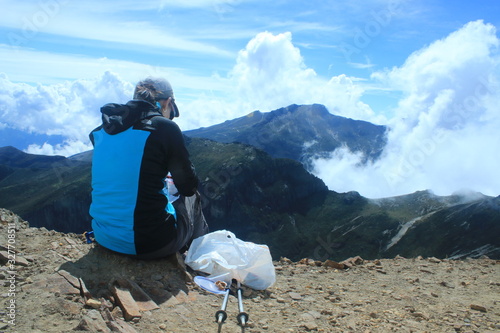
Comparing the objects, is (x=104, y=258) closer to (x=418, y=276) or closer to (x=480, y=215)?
(x=418, y=276)

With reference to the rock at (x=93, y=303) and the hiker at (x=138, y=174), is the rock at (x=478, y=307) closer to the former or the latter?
the hiker at (x=138, y=174)

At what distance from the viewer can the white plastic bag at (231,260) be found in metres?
6.57

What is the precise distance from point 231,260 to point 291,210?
17736 cm

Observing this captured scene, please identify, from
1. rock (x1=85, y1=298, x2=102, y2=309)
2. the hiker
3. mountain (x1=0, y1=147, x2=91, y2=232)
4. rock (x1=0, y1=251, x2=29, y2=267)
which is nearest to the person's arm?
the hiker

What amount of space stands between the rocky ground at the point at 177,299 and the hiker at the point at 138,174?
661 millimetres

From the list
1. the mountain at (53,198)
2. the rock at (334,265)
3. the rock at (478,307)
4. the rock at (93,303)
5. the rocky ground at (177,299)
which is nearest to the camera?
the rocky ground at (177,299)

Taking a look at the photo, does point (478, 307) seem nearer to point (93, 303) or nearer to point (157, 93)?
point (93, 303)

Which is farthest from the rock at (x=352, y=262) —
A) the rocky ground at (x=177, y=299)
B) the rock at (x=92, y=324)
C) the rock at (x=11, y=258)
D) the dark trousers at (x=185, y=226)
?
the rock at (x=11, y=258)

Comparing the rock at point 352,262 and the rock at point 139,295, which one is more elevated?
the rock at point 352,262

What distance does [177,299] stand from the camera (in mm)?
5531

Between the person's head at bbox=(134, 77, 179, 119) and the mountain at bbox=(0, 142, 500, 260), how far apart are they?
115m

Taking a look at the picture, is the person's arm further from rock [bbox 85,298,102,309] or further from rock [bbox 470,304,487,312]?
rock [bbox 470,304,487,312]

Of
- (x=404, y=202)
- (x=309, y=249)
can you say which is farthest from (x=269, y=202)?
(x=404, y=202)

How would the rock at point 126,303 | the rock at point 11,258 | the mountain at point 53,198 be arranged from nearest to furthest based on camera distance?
the rock at point 126,303
the rock at point 11,258
the mountain at point 53,198
